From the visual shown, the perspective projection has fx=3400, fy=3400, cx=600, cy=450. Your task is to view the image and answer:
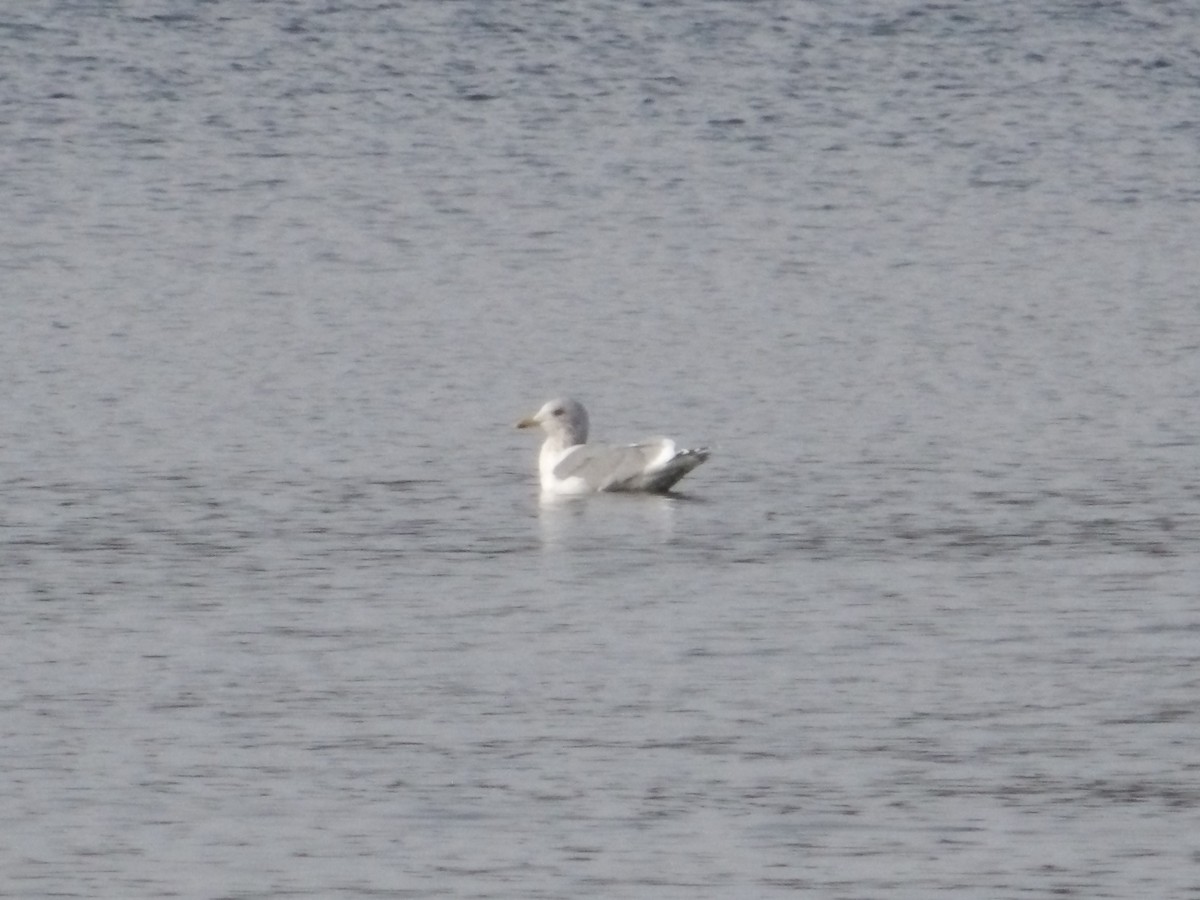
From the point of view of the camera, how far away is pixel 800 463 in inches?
801

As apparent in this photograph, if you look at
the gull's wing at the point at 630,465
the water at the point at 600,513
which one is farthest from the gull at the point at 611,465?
the water at the point at 600,513

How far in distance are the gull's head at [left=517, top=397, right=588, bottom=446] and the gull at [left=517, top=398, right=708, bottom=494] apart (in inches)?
2.4

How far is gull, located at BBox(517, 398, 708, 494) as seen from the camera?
20.0 m

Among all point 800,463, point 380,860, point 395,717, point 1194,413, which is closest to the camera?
point 380,860

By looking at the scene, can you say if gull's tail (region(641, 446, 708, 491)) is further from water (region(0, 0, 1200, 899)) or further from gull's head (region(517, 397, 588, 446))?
gull's head (region(517, 397, 588, 446))

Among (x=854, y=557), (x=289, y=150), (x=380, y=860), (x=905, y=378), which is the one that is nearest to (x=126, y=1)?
(x=289, y=150)

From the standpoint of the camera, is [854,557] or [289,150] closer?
[854,557]

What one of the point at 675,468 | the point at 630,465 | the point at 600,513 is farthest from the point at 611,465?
the point at 600,513

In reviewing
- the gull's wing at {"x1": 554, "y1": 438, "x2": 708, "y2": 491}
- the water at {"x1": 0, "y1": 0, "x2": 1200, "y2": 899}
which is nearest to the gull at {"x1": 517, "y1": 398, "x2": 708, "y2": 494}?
the gull's wing at {"x1": 554, "y1": 438, "x2": 708, "y2": 491}

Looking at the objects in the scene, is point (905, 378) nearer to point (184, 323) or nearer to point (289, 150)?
point (184, 323)

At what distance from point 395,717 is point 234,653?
4.61ft

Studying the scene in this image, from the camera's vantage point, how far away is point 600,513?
1970 cm

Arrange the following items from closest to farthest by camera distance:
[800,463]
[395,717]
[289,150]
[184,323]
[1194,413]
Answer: [395,717] < [800,463] < [1194,413] < [184,323] < [289,150]

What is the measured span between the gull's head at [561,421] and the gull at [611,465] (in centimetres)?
6
